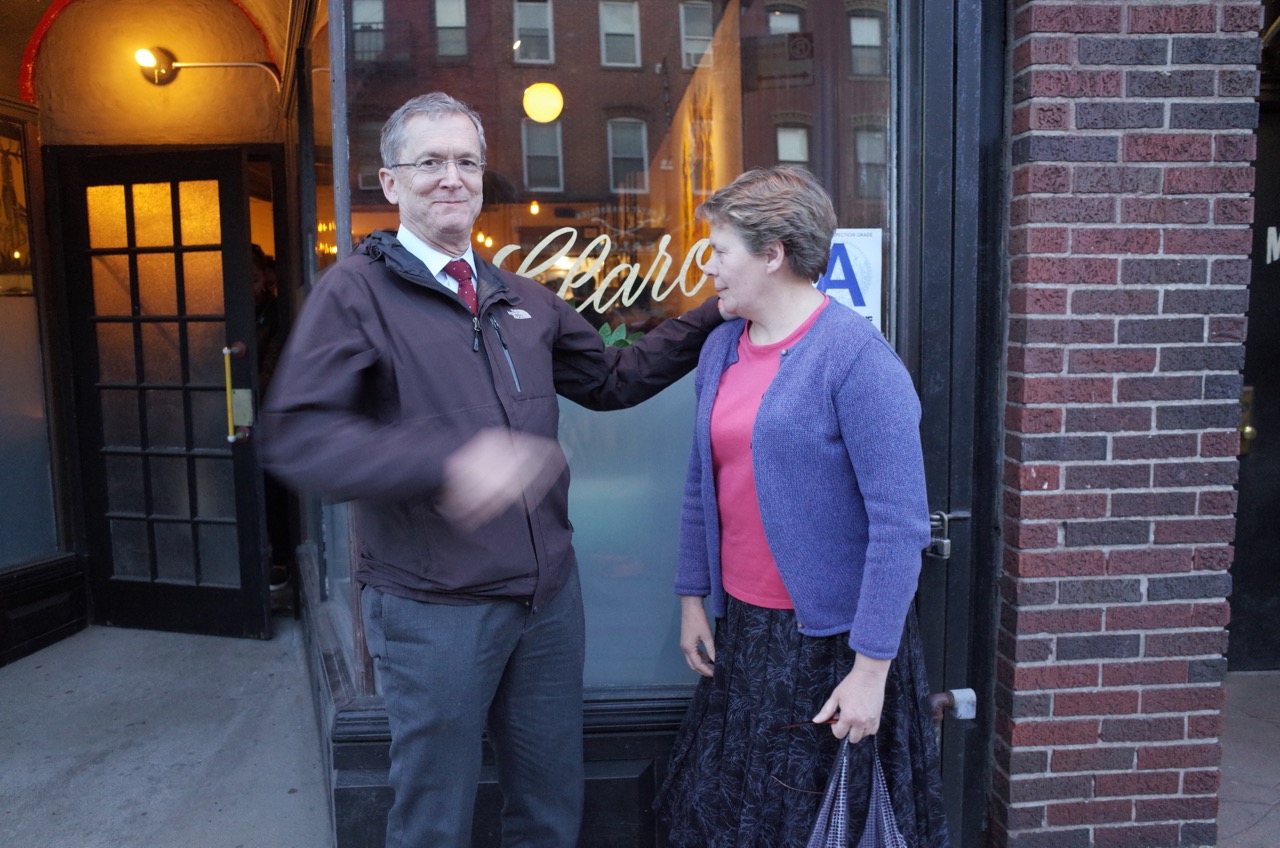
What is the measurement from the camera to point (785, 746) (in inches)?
80.0

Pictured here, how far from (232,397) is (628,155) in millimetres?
2869

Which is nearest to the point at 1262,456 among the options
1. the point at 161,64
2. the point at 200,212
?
the point at 200,212

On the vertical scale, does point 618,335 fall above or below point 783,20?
below

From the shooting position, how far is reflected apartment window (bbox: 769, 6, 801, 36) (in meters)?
2.79

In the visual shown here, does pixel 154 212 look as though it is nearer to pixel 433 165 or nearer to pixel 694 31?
pixel 694 31

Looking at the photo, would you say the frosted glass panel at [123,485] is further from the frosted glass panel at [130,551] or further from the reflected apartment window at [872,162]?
the reflected apartment window at [872,162]

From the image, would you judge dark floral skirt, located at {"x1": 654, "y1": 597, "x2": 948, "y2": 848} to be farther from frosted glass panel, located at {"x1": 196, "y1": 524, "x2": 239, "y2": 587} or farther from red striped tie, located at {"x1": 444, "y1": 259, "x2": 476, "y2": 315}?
frosted glass panel, located at {"x1": 196, "y1": 524, "x2": 239, "y2": 587}

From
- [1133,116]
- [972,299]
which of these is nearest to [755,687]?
[972,299]

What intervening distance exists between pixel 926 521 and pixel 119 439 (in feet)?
14.8

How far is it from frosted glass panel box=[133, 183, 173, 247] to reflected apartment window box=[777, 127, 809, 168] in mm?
3374

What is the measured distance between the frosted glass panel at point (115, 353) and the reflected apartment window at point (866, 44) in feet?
12.9

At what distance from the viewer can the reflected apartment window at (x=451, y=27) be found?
8.78 feet

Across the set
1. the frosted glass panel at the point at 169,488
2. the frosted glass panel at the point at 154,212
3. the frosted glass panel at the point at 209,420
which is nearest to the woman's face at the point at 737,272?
the frosted glass panel at the point at 209,420

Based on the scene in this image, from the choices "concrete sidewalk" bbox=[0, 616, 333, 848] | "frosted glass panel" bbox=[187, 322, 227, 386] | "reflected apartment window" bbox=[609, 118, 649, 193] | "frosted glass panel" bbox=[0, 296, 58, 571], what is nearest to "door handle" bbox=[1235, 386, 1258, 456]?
"reflected apartment window" bbox=[609, 118, 649, 193]
